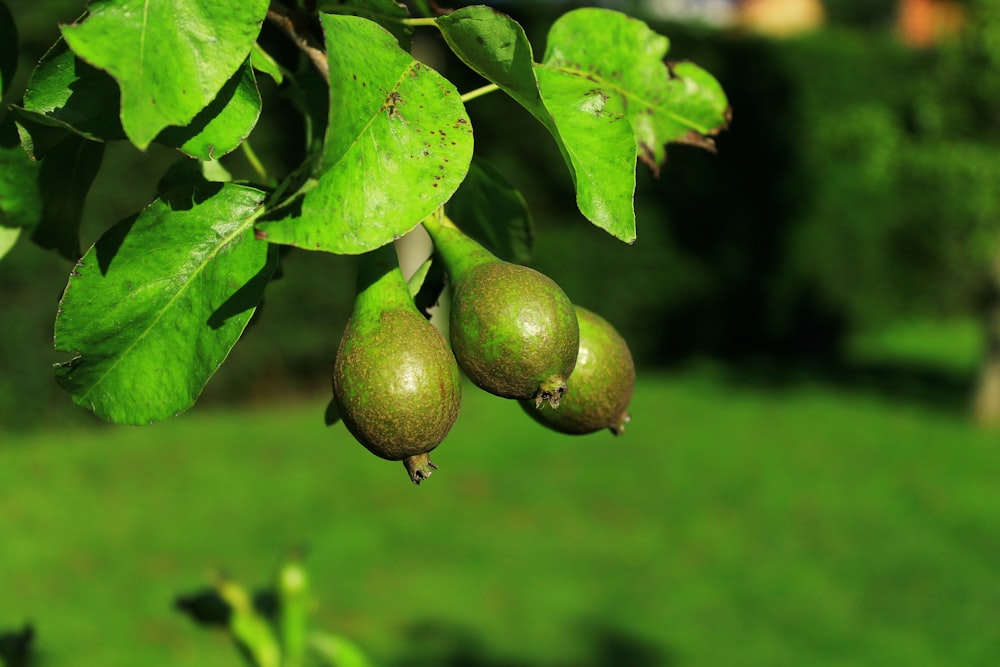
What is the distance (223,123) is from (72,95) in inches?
5.4

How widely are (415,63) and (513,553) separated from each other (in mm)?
5332

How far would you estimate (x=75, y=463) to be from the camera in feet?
23.1

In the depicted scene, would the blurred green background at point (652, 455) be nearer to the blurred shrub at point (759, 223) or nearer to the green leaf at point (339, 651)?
the blurred shrub at point (759, 223)

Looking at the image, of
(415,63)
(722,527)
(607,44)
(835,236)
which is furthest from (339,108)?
(835,236)

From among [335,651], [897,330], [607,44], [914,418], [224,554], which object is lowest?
[897,330]

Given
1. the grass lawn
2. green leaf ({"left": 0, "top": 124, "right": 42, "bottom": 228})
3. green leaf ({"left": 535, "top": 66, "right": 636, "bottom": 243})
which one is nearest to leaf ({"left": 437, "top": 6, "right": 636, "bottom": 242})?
green leaf ({"left": 535, "top": 66, "right": 636, "bottom": 243})

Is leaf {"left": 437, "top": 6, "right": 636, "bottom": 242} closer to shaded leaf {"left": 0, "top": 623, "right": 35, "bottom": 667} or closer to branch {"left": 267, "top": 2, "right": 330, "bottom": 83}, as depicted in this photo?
branch {"left": 267, "top": 2, "right": 330, "bottom": 83}

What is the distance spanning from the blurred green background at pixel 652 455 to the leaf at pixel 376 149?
14.1 ft

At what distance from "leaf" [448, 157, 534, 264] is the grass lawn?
12.9 ft

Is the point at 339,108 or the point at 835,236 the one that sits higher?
the point at 339,108

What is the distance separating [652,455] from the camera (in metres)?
7.91

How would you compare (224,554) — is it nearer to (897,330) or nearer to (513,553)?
(513,553)

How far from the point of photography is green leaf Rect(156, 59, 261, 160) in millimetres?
897

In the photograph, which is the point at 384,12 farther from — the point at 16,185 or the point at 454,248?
the point at 16,185
